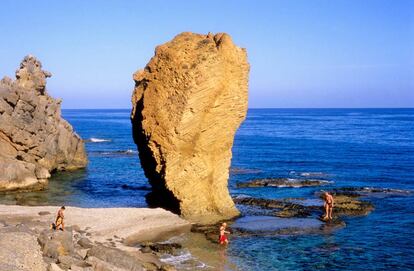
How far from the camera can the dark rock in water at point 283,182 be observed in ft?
168

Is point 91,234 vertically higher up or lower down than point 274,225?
higher up

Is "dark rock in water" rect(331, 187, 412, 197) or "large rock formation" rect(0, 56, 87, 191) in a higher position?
"large rock formation" rect(0, 56, 87, 191)

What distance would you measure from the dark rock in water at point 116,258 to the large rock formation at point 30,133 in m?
25.7

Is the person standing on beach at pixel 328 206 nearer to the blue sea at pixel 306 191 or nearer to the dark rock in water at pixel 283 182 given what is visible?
the blue sea at pixel 306 191

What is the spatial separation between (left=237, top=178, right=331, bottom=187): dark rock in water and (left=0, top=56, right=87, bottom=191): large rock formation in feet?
71.0

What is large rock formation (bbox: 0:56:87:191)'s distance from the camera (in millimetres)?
47531

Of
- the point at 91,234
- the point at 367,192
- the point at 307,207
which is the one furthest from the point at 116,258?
the point at 367,192

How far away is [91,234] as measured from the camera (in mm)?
29891

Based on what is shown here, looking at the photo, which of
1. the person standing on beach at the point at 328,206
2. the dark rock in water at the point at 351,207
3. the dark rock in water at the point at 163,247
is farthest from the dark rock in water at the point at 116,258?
the dark rock in water at the point at 351,207

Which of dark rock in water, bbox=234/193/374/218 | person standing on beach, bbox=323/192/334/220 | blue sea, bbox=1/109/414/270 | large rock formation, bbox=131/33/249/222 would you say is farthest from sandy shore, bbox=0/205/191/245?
person standing on beach, bbox=323/192/334/220

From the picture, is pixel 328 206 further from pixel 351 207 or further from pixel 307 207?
pixel 351 207

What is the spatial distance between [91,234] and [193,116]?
10.6 metres

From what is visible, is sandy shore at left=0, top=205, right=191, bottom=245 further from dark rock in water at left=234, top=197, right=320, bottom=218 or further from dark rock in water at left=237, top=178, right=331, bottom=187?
dark rock in water at left=237, top=178, right=331, bottom=187

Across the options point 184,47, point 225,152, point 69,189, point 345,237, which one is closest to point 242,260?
point 345,237
